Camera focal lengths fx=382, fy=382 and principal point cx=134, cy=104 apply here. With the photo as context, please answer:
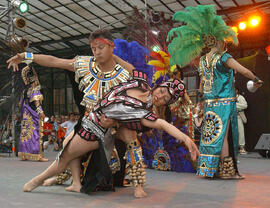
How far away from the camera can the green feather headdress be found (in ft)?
14.1

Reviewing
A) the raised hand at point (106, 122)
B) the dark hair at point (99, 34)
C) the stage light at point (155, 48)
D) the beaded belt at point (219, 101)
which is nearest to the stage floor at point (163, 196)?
the raised hand at point (106, 122)

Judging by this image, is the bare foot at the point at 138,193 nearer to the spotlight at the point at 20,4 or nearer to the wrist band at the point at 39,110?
the wrist band at the point at 39,110

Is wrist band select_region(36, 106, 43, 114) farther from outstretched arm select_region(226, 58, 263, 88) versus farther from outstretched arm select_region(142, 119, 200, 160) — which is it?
outstretched arm select_region(142, 119, 200, 160)

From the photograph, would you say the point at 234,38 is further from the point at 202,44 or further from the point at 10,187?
the point at 10,187

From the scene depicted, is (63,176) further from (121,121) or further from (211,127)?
(211,127)

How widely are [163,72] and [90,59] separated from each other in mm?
1930

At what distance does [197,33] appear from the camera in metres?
4.45

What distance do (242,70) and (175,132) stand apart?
5.36 feet

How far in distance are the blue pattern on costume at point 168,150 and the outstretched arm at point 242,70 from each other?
1.36 m

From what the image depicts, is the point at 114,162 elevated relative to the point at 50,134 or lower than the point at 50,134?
lower

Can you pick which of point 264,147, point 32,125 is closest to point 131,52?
point 32,125

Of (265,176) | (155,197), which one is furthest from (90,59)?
(265,176)

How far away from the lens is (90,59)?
346 cm

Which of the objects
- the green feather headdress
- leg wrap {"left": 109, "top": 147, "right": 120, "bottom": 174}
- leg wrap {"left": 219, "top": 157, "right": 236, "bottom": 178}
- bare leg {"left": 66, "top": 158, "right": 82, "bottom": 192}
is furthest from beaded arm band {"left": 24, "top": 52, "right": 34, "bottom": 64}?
leg wrap {"left": 219, "top": 157, "right": 236, "bottom": 178}
